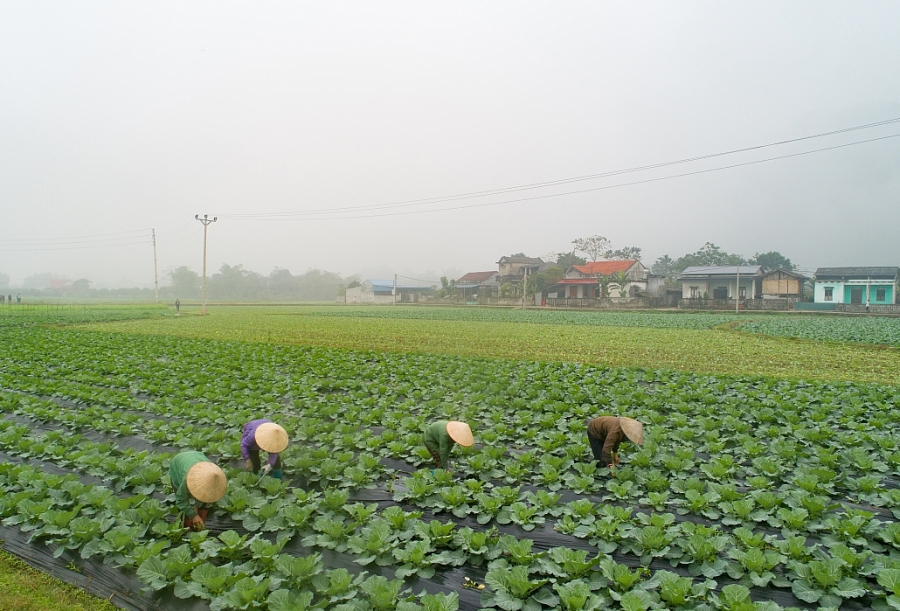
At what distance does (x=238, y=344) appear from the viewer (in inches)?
766

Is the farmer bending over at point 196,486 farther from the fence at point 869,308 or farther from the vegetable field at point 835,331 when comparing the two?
the fence at point 869,308

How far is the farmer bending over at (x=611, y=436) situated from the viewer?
20.6 ft

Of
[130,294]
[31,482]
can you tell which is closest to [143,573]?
[31,482]

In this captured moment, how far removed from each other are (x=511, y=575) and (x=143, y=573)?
2.98 m

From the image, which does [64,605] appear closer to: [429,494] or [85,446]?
[429,494]

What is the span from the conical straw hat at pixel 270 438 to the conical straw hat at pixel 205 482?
65 cm

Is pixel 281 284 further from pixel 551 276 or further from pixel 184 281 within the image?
pixel 551 276

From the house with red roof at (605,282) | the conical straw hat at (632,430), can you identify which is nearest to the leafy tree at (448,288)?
the house with red roof at (605,282)

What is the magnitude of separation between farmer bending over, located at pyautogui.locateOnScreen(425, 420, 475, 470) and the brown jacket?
175 cm

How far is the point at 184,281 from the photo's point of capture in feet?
372

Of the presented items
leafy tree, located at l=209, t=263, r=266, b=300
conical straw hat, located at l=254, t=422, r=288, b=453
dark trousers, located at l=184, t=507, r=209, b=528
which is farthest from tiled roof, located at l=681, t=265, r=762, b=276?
leafy tree, located at l=209, t=263, r=266, b=300

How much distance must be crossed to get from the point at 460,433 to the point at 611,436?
6.47 ft

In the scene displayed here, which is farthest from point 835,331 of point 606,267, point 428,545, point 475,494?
point 606,267

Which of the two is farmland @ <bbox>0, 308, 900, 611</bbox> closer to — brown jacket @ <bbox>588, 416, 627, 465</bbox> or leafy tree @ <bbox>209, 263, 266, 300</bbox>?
brown jacket @ <bbox>588, 416, 627, 465</bbox>
